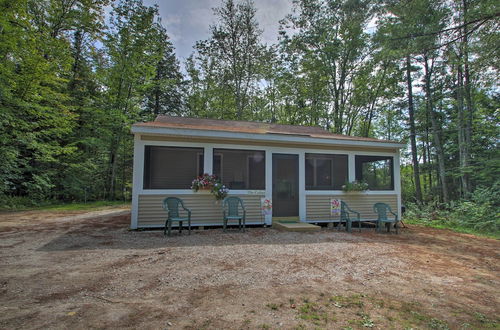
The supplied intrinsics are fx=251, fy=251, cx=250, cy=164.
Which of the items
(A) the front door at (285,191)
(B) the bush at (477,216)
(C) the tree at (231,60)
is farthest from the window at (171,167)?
(C) the tree at (231,60)

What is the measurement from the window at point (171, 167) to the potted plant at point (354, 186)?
3.88m

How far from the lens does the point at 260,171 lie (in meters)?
6.46

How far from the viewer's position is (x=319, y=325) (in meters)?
1.89

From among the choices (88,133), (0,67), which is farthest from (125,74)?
(0,67)

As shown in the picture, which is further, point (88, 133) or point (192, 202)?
point (88, 133)

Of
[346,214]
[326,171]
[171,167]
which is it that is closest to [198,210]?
[171,167]

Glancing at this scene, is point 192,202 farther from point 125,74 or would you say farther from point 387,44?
point 125,74

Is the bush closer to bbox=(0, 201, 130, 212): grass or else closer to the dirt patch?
the dirt patch

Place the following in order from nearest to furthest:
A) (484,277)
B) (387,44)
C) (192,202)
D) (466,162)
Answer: (484,277) → (387,44) → (192,202) → (466,162)

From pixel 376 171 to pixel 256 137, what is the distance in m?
3.88

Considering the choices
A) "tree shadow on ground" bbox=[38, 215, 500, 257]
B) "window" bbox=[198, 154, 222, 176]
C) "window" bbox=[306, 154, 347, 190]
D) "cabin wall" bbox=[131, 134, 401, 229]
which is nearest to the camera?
"tree shadow on ground" bbox=[38, 215, 500, 257]

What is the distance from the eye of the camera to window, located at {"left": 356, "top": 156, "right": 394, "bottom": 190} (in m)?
7.12

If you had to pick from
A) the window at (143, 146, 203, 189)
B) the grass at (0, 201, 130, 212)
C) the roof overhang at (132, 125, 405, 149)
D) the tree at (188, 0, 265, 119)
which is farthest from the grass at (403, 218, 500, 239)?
the grass at (0, 201, 130, 212)

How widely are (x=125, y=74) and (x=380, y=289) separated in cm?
1381
